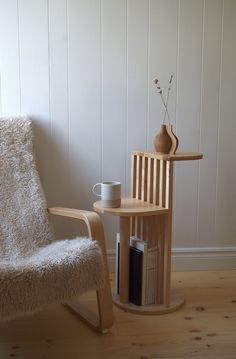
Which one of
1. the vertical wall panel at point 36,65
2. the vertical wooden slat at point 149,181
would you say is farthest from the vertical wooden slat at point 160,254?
the vertical wall panel at point 36,65

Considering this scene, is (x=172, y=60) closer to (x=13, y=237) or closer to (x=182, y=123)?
(x=182, y=123)

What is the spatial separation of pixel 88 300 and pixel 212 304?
1.98 ft

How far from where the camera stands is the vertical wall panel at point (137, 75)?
7.74ft

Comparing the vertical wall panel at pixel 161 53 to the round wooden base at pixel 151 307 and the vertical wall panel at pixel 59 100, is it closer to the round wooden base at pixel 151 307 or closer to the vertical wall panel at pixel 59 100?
the vertical wall panel at pixel 59 100

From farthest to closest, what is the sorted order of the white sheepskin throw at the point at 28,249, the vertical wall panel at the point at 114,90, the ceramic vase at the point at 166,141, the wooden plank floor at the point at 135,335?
1. the vertical wall panel at the point at 114,90
2. the ceramic vase at the point at 166,141
3. the wooden plank floor at the point at 135,335
4. the white sheepskin throw at the point at 28,249

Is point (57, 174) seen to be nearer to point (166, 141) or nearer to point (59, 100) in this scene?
point (59, 100)

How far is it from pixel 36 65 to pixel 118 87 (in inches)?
17.4

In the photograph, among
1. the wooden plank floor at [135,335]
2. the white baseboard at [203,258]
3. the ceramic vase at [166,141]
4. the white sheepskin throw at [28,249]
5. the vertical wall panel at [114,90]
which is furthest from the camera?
the white baseboard at [203,258]

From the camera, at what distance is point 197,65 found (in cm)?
244

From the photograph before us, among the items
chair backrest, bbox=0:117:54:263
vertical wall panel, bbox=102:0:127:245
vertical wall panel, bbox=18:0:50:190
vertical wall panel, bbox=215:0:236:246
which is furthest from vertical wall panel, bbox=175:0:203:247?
chair backrest, bbox=0:117:54:263

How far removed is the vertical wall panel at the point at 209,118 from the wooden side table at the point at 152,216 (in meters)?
0.45

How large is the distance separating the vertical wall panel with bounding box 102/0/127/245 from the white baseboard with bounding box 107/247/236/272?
0.54m

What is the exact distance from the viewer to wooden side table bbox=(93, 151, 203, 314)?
6.64 feet

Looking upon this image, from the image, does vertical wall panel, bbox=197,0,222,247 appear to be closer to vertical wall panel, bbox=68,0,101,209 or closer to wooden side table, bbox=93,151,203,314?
wooden side table, bbox=93,151,203,314
